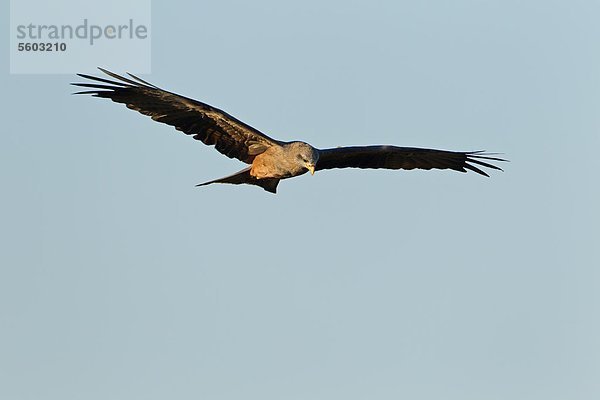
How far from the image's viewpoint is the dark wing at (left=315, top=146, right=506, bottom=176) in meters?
26.1

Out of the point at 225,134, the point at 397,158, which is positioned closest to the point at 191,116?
Result: the point at 225,134

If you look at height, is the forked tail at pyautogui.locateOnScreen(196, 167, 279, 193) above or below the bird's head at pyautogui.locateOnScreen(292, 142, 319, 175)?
below

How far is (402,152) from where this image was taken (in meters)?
27.3

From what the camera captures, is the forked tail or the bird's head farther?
the forked tail

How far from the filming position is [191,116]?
24.0m

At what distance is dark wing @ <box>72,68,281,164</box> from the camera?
23203 millimetres

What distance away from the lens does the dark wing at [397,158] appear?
2614cm

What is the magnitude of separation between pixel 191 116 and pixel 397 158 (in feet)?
16.7

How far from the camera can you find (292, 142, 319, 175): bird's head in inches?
924

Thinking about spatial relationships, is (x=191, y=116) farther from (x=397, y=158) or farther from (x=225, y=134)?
(x=397, y=158)

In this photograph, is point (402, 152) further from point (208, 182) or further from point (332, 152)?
point (208, 182)

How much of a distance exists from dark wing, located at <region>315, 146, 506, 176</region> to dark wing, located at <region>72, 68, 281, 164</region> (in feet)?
4.96

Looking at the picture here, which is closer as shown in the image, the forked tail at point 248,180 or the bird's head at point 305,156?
the bird's head at point 305,156

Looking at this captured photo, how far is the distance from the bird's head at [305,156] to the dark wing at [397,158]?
1.59 meters
